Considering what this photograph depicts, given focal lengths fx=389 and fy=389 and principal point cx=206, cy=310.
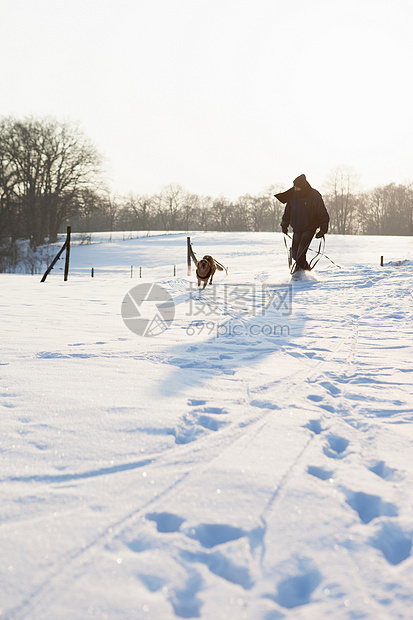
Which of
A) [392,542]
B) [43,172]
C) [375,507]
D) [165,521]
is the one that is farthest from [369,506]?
[43,172]

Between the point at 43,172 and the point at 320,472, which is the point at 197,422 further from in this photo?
the point at 43,172

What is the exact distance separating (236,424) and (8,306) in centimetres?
524

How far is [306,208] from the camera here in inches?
424

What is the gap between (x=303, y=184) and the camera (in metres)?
10.6

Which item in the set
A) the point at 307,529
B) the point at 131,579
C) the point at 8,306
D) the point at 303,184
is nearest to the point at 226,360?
the point at 307,529

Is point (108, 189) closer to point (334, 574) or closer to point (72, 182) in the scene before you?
point (72, 182)

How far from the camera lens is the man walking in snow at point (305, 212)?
10695mm

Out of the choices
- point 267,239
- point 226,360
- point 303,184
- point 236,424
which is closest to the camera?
point 236,424

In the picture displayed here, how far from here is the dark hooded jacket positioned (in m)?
10.7

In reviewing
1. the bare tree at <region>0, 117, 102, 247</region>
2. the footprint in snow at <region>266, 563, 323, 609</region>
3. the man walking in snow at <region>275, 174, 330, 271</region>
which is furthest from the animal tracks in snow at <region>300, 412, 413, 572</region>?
the bare tree at <region>0, 117, 102, 247</region>

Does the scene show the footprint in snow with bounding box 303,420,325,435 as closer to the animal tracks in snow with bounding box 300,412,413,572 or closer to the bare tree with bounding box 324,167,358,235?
the animal tracks in snow with bounding box 300,412,413,572

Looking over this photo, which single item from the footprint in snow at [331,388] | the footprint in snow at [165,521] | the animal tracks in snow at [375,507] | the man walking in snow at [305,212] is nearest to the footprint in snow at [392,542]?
the animal tracks in snow at [375,507]

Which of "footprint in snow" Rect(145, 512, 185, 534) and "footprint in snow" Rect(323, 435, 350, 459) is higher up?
"footprint in snow" Rect(323, 435, 350, 459)

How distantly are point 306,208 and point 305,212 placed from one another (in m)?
0.11
